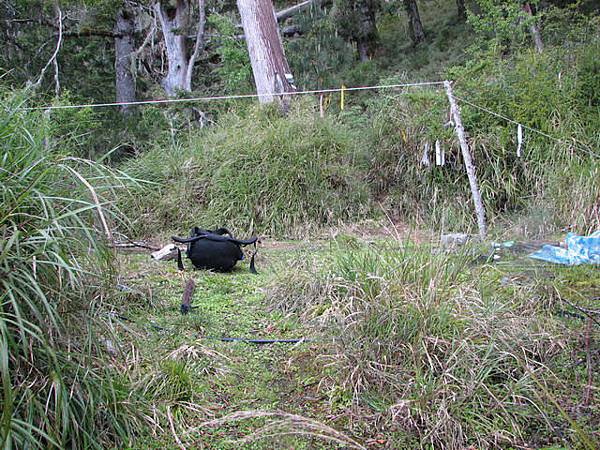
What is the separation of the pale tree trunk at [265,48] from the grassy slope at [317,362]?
20.2ft

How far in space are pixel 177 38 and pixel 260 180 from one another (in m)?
8.29

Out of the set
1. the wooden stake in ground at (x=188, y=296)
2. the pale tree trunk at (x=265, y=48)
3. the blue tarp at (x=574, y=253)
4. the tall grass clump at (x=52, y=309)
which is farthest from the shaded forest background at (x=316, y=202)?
the pale tree trunk at (x=265, y=48)

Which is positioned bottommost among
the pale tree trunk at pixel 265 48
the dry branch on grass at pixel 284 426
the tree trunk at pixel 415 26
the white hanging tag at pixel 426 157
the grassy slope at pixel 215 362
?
the grassy slope at pixel 215 362

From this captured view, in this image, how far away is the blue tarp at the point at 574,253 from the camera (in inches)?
193

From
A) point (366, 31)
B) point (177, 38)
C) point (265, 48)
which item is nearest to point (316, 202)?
point (265, 48)

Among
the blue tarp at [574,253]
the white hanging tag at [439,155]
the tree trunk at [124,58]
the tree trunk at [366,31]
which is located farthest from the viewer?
the tree trunk at [366,31]

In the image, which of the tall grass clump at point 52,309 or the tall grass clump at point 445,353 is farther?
the tall grass clump at point 445,353

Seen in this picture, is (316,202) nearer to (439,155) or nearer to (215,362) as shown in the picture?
(439,155)

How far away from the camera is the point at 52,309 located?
2240mm

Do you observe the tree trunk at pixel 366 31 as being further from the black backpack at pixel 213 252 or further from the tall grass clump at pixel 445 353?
the tall grass clump at pixel 445 353

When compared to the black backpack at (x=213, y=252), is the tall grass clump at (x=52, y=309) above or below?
above

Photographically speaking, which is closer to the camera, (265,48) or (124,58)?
(265,48)

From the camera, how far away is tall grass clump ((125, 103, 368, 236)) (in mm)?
7129

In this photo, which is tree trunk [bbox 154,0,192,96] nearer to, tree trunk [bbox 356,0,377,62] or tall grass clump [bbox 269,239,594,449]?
tree trunk [bbox 356,0,377,62]
